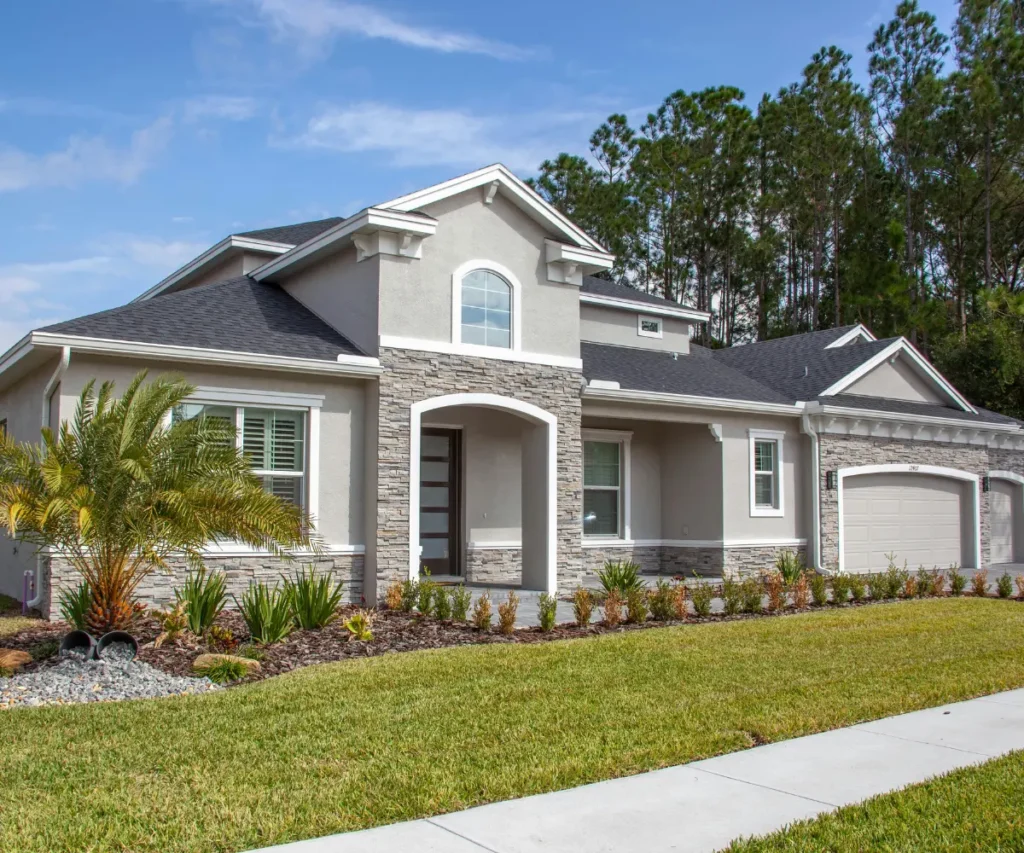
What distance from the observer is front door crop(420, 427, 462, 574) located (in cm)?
1616

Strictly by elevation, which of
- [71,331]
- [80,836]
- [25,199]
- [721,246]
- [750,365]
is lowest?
[80,836]

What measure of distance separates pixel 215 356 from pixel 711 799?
29.5ft

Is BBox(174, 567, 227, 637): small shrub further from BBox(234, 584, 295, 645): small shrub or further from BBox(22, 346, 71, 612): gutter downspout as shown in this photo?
BBox(22, 346, 71, 612): gutter downspout

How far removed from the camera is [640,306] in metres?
21.1

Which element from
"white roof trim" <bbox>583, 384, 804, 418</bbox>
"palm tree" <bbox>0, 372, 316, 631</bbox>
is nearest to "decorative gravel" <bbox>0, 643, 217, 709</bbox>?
"palm tree" <bbox>0, 372, 316, 631</bbox>

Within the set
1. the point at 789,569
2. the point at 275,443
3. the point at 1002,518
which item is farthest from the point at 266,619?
the point at 1002,518

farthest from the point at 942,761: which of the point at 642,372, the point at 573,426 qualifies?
the point at 642,372

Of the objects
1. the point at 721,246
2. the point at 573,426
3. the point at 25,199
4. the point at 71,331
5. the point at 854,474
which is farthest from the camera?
the point at 721,246

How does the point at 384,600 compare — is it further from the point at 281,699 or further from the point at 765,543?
the point at 765,543

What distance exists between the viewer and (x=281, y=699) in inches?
295

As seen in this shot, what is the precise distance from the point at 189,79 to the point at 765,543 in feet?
40.8

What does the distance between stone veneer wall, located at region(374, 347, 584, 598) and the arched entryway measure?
0.11 m

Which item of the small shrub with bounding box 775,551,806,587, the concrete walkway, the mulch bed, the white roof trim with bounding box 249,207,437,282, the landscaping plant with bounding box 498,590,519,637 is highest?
the white roof trim with bounding box 249,207,437,282

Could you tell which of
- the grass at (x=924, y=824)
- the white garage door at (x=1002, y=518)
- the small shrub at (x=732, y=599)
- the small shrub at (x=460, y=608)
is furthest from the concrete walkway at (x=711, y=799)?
the white garage door at (x=1002, y=518)
